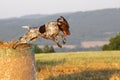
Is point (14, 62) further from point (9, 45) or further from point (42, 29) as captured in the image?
point (42, 29)

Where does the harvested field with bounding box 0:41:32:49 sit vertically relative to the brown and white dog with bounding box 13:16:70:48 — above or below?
below

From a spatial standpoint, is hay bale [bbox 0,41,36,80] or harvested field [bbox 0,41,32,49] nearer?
hay bale [bbox 0,41,36,80]

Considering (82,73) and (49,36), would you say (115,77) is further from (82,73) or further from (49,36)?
(49,36)

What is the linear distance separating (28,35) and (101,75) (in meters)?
9.00

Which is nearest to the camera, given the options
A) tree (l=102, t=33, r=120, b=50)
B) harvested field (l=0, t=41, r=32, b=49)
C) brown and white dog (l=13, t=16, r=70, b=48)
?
brown and white dog (l=13, t=16, r=70, b=48)

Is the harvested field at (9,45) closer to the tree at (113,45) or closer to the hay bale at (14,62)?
the hay bale at (14,62)

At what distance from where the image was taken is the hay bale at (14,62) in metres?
8.01

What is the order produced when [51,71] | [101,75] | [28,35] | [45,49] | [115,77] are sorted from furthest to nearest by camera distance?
[45,49] → [51,71] → [101,75] → [115,77] → [28,35]

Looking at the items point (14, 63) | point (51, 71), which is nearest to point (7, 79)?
point (14, 63)

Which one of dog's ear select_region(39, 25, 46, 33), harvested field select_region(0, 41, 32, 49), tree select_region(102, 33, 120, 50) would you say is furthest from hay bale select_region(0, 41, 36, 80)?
tree select_region(102, 33, 120, 50)

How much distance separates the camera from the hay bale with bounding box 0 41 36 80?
8008 mm

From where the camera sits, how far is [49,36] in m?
8.03

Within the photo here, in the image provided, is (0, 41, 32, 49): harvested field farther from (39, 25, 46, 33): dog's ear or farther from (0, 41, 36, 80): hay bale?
(39, 25, 46, 33): dog's ear

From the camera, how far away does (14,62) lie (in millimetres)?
8039
